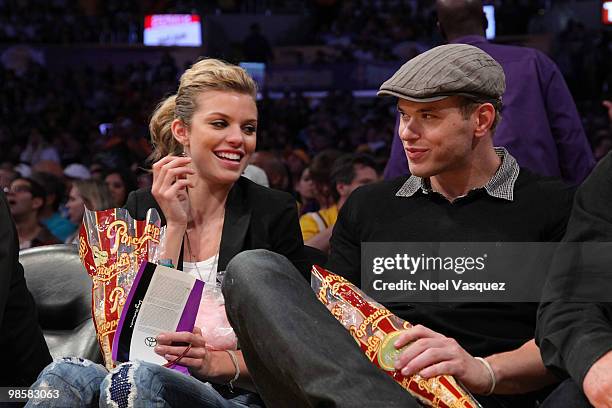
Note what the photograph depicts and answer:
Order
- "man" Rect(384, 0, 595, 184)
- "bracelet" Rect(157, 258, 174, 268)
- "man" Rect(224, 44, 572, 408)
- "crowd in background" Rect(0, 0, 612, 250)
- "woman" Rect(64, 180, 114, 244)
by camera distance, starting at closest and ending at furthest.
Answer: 1. "man" Rect(224, 44, 572, 408)
2. "bracelet" Rect(157, 258, 174, 268)
3. "man" Rect(384, 0, 595, 184)
4. "woman" Rect(64, 180, 114, 244)
5. "crowd in background" Rect(0, 0, 612, 250)

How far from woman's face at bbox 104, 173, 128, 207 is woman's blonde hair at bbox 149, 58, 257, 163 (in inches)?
136

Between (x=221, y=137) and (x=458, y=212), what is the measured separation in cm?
84

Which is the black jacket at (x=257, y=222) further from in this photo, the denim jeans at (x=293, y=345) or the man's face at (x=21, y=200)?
the man's face at (x=21, y=200)

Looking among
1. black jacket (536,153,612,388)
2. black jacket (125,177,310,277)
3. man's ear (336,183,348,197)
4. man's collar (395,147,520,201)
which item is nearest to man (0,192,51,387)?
black jacket (125,177,310,277)

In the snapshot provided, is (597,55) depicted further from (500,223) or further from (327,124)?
(500,223)

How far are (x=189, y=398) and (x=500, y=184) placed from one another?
102cm

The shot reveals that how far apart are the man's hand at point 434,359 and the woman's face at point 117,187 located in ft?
15.6

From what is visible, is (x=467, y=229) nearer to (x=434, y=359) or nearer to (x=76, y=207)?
(x=434, y=359)

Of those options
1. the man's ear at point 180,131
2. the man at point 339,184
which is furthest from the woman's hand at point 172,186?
the man at point 339,184

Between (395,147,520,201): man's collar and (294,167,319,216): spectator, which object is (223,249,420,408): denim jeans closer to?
(395,147,520,201): man's collar

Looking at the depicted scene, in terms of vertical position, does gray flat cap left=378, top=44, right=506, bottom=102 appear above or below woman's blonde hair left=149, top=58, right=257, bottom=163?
above

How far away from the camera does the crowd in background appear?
44.9 ft

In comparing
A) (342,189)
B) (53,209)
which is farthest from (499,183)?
(53,209)

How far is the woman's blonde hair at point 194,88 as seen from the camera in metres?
3.23
